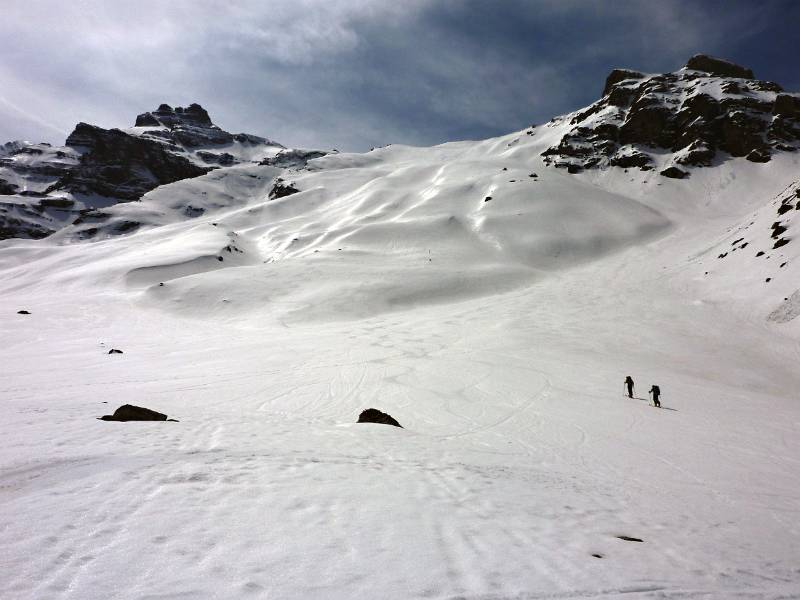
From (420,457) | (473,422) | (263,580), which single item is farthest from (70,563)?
(473,422)

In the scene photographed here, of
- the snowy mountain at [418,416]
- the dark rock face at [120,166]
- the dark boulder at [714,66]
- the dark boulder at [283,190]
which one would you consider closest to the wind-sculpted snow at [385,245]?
the snowy mountain at [418,416]

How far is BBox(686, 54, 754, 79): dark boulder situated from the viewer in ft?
481

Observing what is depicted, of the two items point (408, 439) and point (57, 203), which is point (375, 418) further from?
point (57, 203)

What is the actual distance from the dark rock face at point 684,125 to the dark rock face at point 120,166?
155 meters

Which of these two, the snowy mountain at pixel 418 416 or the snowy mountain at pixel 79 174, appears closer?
the snowy mountain at pixel 418 416

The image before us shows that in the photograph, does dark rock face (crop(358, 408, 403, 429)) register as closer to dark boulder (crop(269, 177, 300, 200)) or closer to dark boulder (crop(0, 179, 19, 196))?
dark boulder (crop(269, 177, 300, 200))

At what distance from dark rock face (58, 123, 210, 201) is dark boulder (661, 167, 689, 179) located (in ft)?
574

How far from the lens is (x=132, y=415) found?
9492 mm

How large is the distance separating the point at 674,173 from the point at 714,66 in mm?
92814

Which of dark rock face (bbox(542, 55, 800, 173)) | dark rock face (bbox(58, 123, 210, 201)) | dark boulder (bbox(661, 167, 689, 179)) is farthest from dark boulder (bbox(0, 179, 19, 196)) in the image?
dark boulder (bbox(661, 167, 689, 179))

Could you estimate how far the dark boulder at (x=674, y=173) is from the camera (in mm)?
89875

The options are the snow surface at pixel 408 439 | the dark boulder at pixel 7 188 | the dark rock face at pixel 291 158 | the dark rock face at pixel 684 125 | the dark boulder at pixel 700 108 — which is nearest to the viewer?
the snow surface at pixel 408 439

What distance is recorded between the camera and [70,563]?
3.78m

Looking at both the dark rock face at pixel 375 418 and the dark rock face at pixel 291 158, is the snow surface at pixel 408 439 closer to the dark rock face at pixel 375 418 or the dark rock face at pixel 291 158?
the dark rock face at pixel 375 418
